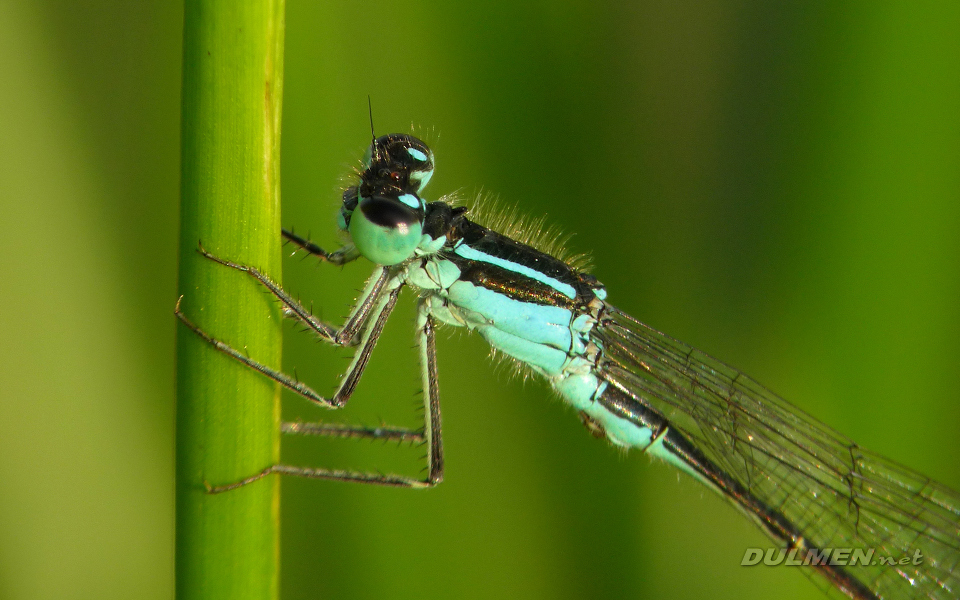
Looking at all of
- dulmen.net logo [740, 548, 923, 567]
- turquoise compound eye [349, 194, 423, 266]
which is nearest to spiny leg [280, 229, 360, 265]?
turquoise compound eye [349, 194, 423, 266]

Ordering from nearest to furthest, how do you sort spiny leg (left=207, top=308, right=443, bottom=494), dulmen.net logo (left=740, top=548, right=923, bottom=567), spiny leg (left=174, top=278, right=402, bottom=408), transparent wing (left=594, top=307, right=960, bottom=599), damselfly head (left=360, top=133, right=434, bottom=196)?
Result: 1. spiny leg (left=174, top=278, right=402, bottom=408)
2. damselfly head (left=360, top=133, right=434, bottom=196)
3. spiny leg (left=207, top=308, right=443, bottom=494)
4. dulmen.net logo (left=740, top=548, right=923, bottom=567)
5. transparent wing (left=594, top=307, right=960, bottom=599)

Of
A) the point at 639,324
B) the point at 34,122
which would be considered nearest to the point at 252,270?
the point at 34,122

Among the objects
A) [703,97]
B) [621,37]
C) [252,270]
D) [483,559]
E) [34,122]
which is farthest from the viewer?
[703,97]

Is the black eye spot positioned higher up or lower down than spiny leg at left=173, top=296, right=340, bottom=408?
higher up

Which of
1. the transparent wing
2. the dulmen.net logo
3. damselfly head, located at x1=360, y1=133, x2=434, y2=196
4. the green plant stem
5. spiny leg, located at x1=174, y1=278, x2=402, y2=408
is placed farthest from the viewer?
the transparent wing

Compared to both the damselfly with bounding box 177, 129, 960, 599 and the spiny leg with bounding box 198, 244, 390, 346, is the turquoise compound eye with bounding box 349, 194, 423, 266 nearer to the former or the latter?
the damselfly with bounding box 177, 129, 960, 599

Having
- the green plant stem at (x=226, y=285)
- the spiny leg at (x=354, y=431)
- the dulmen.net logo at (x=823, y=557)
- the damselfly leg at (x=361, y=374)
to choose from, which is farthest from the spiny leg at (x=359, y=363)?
the dulmen.net logo at (x=823, y=557)

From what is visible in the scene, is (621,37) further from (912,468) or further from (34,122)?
(34,122)

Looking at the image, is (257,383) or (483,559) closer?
(257,383)
